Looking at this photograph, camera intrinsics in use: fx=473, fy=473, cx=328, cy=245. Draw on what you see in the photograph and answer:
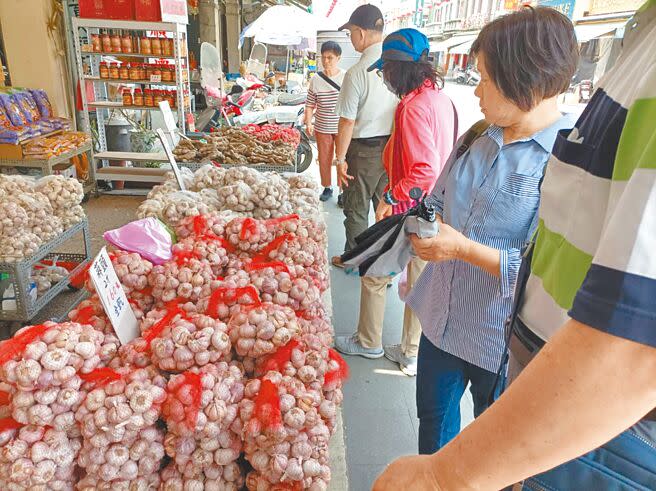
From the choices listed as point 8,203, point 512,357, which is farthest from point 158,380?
point 8,203

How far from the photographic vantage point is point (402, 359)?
2.96 m

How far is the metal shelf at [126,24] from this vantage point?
520 cm

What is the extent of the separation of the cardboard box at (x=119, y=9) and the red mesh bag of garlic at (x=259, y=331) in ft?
17.8

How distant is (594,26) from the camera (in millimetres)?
11539

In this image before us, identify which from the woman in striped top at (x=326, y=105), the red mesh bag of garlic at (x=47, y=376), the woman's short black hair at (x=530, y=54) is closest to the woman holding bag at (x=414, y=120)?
the woman's short black hair at (x=530, y=54)

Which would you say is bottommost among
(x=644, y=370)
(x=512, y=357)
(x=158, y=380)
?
(x=158, y=380)

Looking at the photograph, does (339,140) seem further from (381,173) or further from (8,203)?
(8,203)

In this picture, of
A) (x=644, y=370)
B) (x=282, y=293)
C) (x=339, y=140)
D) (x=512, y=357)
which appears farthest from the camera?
(x=339, y=140)

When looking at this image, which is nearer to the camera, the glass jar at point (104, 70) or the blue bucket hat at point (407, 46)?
the blue bucket hat at point (407, 46)

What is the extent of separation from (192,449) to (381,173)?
2.98 metres

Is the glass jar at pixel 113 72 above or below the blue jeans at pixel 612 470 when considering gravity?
above

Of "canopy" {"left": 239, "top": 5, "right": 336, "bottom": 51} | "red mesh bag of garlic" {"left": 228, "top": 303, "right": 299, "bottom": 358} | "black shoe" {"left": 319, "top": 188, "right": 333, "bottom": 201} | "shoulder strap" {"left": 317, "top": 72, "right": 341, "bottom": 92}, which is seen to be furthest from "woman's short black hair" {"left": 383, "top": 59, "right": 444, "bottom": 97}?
"canopy" {"left": 239, "top": 5, "right": 336, "bottom": 51}

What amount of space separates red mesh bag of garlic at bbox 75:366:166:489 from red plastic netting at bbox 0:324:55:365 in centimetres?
17

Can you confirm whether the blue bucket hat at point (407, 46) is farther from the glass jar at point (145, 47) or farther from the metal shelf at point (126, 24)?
the glass jar at point (145, 47)
